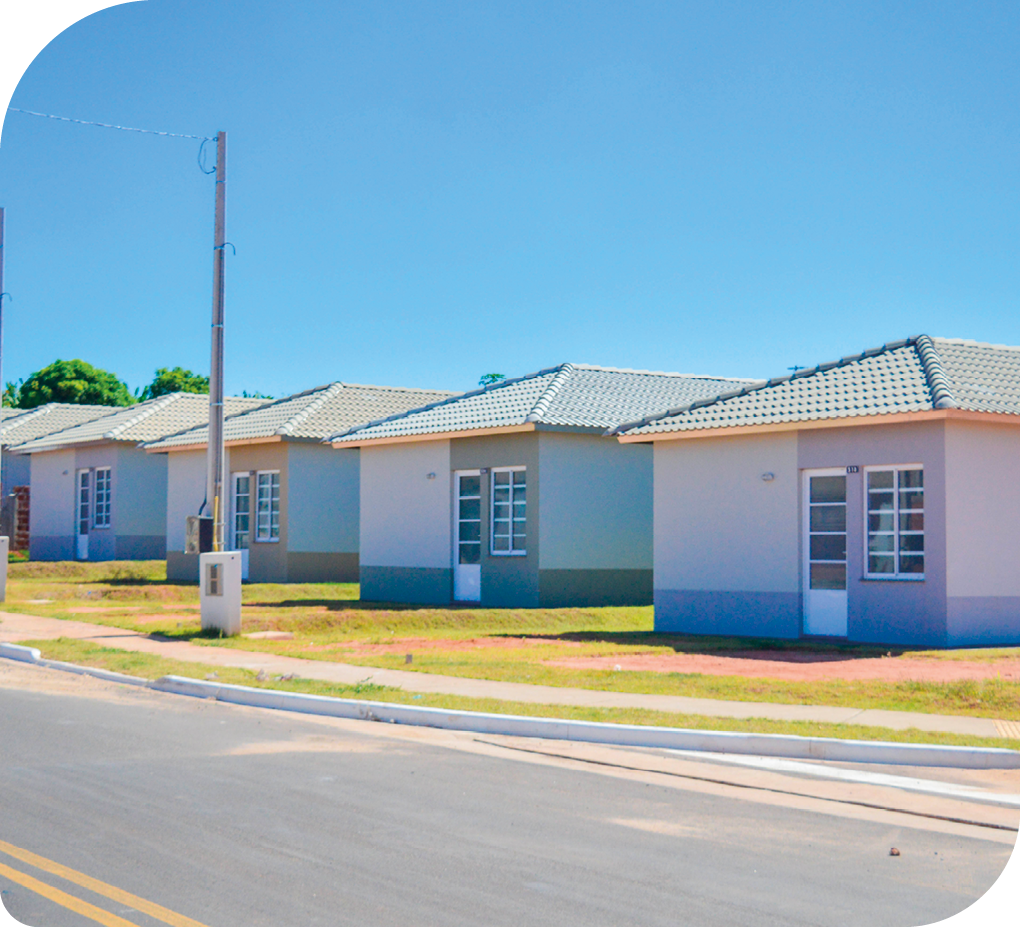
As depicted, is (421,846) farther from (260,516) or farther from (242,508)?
(242,508)

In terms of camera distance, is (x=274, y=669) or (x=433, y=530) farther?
(x=433, y=530)

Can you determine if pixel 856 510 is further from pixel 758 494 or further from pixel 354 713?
pixel 354 713

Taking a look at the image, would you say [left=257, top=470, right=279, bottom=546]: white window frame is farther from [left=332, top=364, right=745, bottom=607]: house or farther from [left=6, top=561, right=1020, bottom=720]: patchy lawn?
[left=332, top=364, right=745, bottom=607]: house

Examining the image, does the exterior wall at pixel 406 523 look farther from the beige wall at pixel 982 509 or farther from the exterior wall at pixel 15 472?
the exterior wall at pixel 15 472

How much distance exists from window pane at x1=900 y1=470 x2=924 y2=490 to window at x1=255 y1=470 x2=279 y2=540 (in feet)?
53.6

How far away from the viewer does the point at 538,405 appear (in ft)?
77.0

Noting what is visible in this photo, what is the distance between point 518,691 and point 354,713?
5.85 feet

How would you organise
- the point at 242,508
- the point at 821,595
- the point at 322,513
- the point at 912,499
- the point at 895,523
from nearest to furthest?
the point at 912,499 < the point at 895,523 < the point at 821,595 < the point at 322,513 < the point at 242,508

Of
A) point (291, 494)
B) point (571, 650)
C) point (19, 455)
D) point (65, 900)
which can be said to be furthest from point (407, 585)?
point (19, 455)

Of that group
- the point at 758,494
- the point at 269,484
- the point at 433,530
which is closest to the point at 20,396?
the point at 269,484

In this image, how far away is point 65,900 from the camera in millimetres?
5562

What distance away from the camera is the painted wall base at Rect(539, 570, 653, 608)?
22641mm

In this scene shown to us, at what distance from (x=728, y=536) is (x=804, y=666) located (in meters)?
4.15

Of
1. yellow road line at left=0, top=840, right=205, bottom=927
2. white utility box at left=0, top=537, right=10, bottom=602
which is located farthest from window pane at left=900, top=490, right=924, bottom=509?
white utility box at left=0, top=537, right=10, bottom=602
